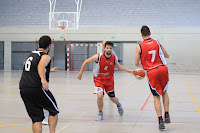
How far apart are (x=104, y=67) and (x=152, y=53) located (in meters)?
1.31

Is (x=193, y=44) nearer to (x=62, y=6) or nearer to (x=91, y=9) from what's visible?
(x=91, y=9)

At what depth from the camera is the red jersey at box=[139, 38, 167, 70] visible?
18.8ft

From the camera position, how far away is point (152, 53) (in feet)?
18.9

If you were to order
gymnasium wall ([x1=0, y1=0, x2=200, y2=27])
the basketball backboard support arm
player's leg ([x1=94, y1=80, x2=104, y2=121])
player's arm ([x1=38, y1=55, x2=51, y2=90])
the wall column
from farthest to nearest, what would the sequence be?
the wall column < gymnasium wall ([x1=0, y1=0, x2=200, y2=27]) < the basketball backboard support arm < player's leg ([x1=94, y1=80, x2=104, y2=121]) < player's arm ([x1=38, y1=55, x2=51, y2=90])

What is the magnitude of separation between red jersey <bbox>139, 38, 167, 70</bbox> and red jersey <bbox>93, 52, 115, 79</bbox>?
1044 millimetres

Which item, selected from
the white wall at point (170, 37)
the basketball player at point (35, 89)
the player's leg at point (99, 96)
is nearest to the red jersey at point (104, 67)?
the player's leg at point (99, 96)

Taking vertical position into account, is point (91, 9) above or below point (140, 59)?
above

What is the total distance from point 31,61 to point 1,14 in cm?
2980

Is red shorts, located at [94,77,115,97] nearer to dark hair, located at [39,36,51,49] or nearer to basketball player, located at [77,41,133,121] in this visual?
basketball player, located at [77,41,133,121]

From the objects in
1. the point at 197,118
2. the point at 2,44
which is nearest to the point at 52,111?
the point at 197,118

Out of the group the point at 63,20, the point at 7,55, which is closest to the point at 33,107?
the point at 63,20

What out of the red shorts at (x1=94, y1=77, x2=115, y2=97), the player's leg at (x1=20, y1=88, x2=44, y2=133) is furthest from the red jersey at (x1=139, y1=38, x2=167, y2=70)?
the player's leg at (x1=20, y1=88, x2=44, y2=133)

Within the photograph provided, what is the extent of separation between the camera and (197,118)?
21.6 ft

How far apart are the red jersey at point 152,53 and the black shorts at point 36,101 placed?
86.5 inches
